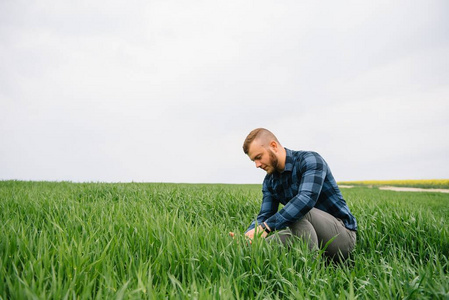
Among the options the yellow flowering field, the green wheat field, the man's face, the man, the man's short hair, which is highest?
the man's short hair

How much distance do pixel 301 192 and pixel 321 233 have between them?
22.3 inches

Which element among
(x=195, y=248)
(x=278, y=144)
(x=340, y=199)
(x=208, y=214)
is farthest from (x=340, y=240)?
(x=208, y=214)

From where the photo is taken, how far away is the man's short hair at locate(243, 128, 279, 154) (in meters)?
3.08

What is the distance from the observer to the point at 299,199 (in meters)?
2.86

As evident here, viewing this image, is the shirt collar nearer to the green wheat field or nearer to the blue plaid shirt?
the blue plaid shirt

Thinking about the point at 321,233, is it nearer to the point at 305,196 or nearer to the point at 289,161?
the point at 305,196

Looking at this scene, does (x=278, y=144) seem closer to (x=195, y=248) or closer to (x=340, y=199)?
(x=340, y=199)

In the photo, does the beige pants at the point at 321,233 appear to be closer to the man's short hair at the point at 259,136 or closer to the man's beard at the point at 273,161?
the man's beard at the point at 273,161

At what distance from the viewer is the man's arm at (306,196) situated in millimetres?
2863

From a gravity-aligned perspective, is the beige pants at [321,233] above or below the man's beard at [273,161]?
below

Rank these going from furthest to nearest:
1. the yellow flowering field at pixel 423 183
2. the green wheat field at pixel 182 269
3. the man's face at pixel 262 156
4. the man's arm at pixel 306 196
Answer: the yellow flowering field at pixel 423 183 < the man's face at pixel 262 156 < the man's arm at pixel 306 196 < the green wheat field at pixel 182 269

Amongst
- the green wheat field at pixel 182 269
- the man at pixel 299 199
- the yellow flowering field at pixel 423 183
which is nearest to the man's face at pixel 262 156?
the man at pixel 299 199

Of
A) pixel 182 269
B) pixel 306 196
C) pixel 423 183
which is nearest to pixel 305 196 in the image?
pixel 306 196

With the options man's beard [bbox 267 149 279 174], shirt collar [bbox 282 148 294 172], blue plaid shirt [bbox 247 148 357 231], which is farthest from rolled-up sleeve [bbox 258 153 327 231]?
man's beard [bbox 267 149 279 174]
